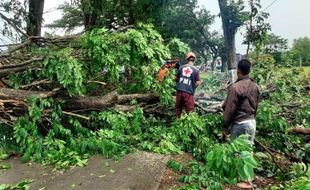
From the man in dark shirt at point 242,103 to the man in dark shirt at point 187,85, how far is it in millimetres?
1714

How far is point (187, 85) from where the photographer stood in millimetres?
7176

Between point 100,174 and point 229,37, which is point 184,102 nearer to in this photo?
point 100,174

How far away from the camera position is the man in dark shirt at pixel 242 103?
532cm

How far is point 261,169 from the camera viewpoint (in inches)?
255

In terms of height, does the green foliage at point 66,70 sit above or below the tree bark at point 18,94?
above

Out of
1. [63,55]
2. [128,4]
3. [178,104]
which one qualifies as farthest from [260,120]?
[128,4]

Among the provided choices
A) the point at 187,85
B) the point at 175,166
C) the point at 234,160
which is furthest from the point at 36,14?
the point at 234,160

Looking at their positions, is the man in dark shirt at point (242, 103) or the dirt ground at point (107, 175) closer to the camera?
the dirt ground at point (107, 175)

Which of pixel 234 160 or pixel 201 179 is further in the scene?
pixel 201 179

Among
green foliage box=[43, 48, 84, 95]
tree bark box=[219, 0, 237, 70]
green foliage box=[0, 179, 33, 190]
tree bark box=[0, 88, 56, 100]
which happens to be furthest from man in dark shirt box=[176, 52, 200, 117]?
tree bark box=[219, 0, 237, 70]

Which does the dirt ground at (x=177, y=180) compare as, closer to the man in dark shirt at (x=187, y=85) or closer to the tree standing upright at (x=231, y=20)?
the man in dark shirt at (x=187, y=85)

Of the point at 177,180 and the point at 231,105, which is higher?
the point at 231,105

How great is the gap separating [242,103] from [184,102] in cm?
193

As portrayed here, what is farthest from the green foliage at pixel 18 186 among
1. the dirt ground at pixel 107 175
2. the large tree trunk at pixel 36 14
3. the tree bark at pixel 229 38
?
the tree bark at pixel 229 38
